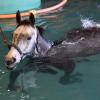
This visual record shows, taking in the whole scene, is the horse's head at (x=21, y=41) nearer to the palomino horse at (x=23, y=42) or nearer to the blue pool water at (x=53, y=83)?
the palomino horse at (x=23, y=42)

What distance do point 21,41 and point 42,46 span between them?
24.7 inches

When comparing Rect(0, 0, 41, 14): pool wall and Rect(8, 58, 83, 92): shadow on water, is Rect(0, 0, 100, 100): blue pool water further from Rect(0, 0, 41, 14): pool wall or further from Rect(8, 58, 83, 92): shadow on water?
Rect(0, 0, 41, 14): pool wall

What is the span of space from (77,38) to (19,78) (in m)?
1.39

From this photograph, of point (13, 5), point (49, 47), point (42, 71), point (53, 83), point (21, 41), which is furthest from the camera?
point (13, 5)

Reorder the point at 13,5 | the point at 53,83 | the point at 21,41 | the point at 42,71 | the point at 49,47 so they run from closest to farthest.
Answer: the point at 21,41
the point at 53,83
the point at 42,71
the point at 49,47
the point at 13,5

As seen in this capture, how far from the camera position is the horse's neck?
4530 millimetres

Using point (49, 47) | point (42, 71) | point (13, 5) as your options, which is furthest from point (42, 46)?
point (13, 5)

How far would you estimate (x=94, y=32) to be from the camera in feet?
17.9

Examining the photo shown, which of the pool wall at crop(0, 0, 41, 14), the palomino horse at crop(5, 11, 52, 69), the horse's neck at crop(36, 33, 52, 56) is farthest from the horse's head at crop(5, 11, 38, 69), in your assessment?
the pool wall at crop(0, 0, 41, 14)

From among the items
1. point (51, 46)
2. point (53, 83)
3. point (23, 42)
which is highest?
point (23, 42)

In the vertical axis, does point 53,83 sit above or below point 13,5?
below

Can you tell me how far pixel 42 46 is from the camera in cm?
465

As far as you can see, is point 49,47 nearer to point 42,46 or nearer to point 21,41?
point 42,46

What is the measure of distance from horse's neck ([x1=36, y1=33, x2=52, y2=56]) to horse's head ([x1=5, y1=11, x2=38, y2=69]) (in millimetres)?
201
